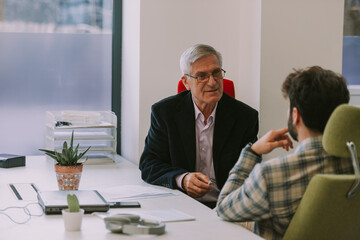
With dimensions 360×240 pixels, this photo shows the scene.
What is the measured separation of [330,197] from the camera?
1.59 metres

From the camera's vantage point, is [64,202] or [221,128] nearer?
[64,202]

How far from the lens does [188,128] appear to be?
9.08 feet

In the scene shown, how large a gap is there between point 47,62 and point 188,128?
149cm

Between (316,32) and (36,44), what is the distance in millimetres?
1864

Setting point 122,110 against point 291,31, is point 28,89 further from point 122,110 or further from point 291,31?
point 291,31

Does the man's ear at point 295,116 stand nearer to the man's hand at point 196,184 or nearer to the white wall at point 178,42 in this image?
the man's hand at point 196,184

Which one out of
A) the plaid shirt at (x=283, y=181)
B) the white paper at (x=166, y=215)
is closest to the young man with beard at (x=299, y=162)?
the plaid shirt at (x=283, y=181)

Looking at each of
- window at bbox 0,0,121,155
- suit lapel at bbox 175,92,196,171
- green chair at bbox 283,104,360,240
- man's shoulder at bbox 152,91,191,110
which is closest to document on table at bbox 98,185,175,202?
suit lapel at bbox 175,92,196,171

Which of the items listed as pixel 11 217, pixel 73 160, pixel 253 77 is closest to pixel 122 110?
pixel 253 77

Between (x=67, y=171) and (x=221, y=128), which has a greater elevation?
(x=221, y=128)

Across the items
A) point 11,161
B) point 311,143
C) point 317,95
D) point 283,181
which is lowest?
point 11,161

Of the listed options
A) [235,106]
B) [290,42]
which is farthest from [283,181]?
[290,42]

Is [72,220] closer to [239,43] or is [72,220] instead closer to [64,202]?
[64,202]

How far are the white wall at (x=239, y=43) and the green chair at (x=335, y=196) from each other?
1.71m
